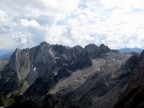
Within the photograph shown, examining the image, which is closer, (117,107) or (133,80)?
(117,107)

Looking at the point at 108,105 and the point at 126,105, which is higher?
the point at 126,105

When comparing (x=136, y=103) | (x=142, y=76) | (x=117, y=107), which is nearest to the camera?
(x=136, y=103)

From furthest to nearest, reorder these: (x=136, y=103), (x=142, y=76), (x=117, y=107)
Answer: (x=142, y=76), (x=117, y=107), (x=136, y=103)

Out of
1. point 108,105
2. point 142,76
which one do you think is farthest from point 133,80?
point 108,105

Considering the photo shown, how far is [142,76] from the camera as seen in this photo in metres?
196

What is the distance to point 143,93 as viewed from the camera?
107125 millimetres

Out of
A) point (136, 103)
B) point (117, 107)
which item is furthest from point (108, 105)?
point (136, 103)

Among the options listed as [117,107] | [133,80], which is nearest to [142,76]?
[133,80]

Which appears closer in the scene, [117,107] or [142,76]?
[117,107]

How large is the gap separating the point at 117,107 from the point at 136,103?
1647cm

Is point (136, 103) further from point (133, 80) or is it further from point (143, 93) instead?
point (133, 80)

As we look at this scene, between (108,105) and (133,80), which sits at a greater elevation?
(133,80)

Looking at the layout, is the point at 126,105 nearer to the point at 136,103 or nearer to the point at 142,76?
the point at 136,103

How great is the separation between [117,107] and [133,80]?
84.2 meters
